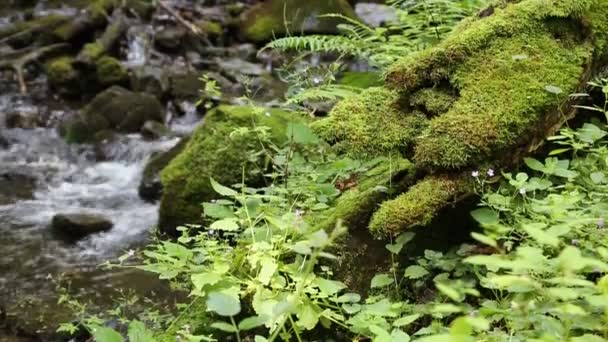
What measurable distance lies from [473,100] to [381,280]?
865mm

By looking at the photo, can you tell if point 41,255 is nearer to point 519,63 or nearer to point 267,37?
point 519,63

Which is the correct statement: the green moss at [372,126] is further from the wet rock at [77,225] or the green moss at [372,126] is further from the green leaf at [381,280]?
the wet rock at [77,225]

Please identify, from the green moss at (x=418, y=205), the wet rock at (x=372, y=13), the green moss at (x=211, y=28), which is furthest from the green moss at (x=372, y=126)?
the green moss at (x=211, y=28)

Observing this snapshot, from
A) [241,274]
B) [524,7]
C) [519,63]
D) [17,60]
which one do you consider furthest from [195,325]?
[17,60]

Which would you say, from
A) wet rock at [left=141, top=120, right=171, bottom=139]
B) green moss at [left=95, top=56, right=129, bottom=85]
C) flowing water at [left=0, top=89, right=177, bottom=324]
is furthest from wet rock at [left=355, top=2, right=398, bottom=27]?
flowing water at [left=0, top=89, right=177, bottom=324]

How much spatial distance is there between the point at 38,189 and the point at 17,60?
470 centimetres

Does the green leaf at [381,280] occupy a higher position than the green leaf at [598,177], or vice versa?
the green leaf at [598,177]

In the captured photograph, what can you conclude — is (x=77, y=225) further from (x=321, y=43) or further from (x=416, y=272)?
(x=416, y=272)

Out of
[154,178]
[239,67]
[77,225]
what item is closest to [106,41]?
[239,67]

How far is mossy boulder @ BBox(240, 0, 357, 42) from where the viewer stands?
41.3 ft

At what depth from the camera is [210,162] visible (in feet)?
18.2

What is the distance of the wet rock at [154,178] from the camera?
25.2ft

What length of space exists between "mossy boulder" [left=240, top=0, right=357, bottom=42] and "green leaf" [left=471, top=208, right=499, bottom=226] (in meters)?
9.95

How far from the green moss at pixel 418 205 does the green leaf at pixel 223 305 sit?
3.18 feet
